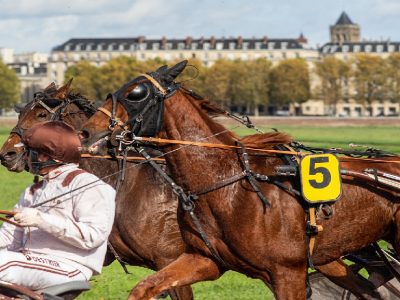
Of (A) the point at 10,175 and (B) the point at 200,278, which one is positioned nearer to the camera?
(B) the point at 200,278

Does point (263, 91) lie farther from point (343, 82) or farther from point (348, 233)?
point (348, 233)

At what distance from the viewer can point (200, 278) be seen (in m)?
7.76

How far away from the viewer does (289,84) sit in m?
156

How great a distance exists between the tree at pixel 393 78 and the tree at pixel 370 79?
870 millimetres

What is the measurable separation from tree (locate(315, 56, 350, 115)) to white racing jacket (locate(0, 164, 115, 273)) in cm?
15497

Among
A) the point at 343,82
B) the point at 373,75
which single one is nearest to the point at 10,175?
the point at 373,75

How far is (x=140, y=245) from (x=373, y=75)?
6020 inches

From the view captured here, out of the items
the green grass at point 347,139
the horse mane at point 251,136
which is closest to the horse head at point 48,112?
the horse mane at point 251,136

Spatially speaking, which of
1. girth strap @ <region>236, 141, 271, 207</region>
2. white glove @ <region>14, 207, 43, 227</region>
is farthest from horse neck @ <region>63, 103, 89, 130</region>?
white glove @ <region>14, 207, 43, 227</region>

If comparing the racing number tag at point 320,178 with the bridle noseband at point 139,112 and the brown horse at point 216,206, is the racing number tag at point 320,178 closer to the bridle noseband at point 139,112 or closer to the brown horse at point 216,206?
the brown horse at point 216,206

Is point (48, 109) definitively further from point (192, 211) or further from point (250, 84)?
point (250, 84)

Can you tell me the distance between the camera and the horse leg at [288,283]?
→ 7.57 metres

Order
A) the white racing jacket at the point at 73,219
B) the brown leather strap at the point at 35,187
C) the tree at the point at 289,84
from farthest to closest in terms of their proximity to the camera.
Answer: the tree at the point at 289,84 < the brown leather strap at the point at 35,187 < the white racing jacket at the point at 73,219

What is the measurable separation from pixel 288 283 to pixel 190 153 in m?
1.23
